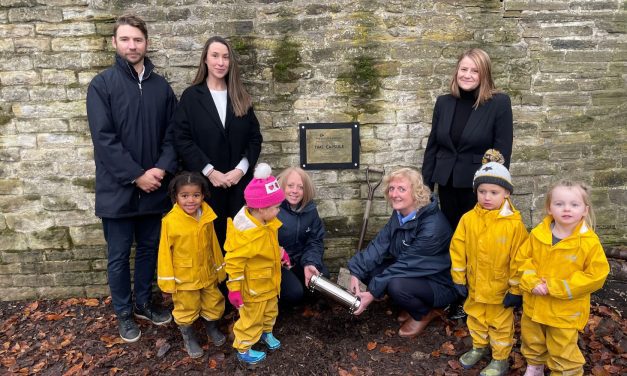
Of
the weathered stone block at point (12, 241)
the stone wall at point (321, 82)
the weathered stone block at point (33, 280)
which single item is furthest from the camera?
the weathered stone block at point (33, 280)

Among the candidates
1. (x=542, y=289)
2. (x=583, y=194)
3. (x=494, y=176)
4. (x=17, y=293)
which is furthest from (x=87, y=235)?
(x=583, y=194)

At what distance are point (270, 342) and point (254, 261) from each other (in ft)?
2.36

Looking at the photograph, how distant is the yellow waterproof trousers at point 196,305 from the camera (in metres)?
3.52

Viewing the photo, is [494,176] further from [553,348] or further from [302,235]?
[302,235]

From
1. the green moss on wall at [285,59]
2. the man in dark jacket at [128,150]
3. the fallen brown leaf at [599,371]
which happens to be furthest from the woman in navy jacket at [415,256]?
the man in dark jacket at [128,150]

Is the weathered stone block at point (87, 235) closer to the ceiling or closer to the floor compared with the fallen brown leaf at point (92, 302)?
closer to the ceiling

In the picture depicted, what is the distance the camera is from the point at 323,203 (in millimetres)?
4566

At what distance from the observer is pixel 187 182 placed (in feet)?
11.1

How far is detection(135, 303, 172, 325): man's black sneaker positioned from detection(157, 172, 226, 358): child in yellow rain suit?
1.63 ft

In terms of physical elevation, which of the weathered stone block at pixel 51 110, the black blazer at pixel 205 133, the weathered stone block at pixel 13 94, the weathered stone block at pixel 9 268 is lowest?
the weathered stone block at pixel 9 268

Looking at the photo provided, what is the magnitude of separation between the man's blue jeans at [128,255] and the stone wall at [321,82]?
0.78m

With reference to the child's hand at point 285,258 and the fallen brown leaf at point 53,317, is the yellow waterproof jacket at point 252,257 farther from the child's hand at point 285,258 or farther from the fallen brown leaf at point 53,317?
the fallen brown leaf at point 53,317

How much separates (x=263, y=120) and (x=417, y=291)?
6.47 feet

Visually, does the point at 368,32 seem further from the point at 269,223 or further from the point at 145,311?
the point at 145,311
